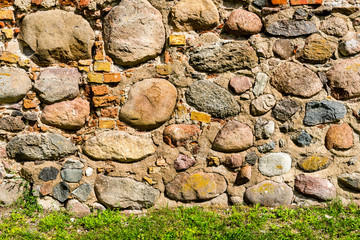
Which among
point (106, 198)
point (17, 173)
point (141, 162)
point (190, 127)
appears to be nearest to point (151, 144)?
point (141, 162)

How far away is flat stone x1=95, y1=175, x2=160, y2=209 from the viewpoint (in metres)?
2.38

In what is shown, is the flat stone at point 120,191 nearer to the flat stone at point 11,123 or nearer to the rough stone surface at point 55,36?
the flat stone at point 11,123

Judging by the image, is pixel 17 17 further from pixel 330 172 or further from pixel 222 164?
pixel 330 172

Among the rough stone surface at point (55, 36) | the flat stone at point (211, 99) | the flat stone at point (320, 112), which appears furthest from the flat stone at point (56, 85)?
the flat stone at point (320, 112)

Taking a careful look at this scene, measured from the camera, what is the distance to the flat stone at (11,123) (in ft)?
7.70

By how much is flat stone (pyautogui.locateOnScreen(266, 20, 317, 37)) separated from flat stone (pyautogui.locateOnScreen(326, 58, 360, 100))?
15.3 inches

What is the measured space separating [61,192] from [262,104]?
1.78m

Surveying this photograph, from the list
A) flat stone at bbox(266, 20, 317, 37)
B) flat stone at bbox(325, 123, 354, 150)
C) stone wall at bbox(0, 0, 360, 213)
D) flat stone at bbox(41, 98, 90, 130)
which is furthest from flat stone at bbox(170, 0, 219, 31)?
flat stone at bbox(325, 123, 354, 150)

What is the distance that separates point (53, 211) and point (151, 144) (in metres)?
0.93

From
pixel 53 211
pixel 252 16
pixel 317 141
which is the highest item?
pixel 252 16

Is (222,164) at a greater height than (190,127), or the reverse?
(190,127)

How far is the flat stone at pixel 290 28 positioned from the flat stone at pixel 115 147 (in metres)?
1.43

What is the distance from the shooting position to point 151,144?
2428 mm

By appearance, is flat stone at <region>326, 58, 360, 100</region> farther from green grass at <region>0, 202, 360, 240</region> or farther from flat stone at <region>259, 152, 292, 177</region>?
green grass at <region>0, 202, 360, 240</region>
